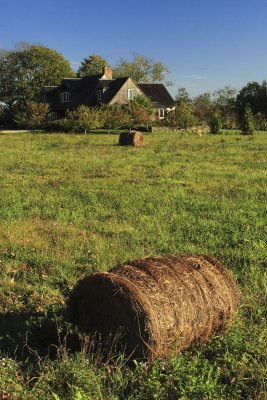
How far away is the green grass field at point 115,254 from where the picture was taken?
150 inches

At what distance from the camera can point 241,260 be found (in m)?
6.94

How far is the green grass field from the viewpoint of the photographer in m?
3.80

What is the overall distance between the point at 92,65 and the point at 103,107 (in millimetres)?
43869

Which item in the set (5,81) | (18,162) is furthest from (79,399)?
(5,81)

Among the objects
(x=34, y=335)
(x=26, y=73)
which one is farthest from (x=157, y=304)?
(x=26, y=73)

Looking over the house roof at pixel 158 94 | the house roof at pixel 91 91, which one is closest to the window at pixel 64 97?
the house roof at pixel 91 91

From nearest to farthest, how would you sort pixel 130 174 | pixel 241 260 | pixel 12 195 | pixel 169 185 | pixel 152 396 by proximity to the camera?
pixel 152 396
pixel 241 260
pixel 12 195
pixel 169 185
pixel 130 174

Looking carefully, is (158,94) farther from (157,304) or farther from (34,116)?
(157,304)

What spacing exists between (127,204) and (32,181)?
4.60 metres

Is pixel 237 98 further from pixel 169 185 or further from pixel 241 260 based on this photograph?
pixel 241 260

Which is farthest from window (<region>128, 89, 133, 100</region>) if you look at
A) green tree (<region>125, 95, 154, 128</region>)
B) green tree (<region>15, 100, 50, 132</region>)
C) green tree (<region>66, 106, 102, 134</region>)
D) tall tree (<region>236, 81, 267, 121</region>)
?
tall tree (<region>236, 81, 267, 121</region>)

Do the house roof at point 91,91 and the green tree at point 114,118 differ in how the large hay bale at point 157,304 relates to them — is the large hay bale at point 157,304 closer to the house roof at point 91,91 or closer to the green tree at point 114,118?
the green tree at point 114,118

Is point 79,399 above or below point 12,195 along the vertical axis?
below

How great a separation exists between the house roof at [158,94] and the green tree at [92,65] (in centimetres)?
2720
